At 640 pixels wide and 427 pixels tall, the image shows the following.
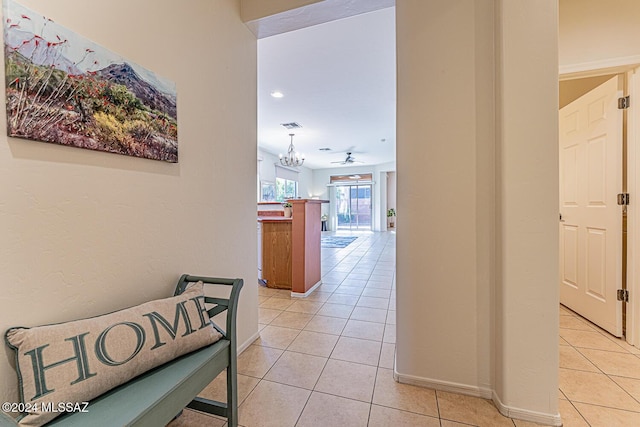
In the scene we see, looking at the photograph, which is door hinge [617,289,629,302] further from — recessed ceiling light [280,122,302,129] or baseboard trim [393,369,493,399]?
recessed ceiling light [280,122,302,129]

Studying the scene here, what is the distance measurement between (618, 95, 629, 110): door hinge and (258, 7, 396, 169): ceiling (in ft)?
6.40

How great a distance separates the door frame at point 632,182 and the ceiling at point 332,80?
184 cm

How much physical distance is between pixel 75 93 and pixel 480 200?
196cm

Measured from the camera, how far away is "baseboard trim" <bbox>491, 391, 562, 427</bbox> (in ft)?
4.30

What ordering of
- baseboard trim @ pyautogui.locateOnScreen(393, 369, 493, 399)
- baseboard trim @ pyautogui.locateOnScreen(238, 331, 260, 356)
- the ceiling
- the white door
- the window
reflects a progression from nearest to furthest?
baseboard trim @ pyautogui.locateOnScreen(393, 369, 493, 399)
baseboard trim @ pyautogui.locateOnScreen(238, 331, 260, 356)
the white door
the ceiling
the window

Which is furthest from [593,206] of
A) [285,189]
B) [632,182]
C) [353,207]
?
[353,207]

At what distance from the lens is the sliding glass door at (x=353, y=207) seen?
35.7ft

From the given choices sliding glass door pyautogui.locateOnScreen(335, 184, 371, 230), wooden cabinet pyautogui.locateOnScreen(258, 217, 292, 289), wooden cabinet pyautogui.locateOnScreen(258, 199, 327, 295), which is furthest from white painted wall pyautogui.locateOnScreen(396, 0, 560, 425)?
sliding glass door pyautogui.locateOnScreen(335, 184, 371, 230)

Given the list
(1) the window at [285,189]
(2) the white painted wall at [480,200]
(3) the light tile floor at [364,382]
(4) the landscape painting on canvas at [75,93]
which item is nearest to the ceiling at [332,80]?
(2) the white painted wall at [480,200]

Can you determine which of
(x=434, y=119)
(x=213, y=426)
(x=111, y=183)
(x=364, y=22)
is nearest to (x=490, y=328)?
(x=434, y=119)

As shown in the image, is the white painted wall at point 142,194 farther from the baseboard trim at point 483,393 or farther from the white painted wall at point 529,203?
the white painted wall at point 529,203

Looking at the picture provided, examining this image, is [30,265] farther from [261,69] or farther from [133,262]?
[261,69]

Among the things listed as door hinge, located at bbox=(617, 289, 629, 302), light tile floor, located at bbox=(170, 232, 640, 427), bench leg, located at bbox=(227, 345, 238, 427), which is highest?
door hinge, located at bbox=(617, 289, 629, 302)

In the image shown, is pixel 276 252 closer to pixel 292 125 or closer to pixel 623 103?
pixel 292 125
